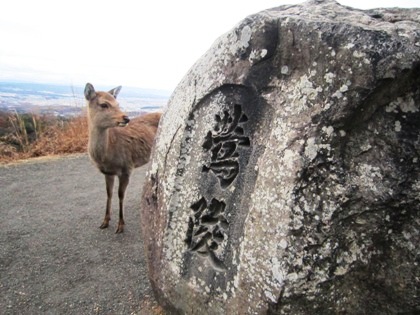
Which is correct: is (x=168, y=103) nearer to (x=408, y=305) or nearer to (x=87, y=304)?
(x=87, y=304)

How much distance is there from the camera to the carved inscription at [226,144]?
2893 millimetres

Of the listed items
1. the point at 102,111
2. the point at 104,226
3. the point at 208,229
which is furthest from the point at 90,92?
the point at 208,229

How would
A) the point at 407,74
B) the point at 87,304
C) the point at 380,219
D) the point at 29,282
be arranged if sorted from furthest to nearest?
the point at 29,282 < the point at 87,304 < the point at 380,219 < the point at 407,74

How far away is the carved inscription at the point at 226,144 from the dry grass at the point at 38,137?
757cm

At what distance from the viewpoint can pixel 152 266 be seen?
3439 mm

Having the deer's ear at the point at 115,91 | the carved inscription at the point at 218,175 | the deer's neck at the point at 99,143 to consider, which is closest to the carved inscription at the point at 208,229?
the carved inscription at the point at 218,175

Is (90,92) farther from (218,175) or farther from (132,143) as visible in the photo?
(218,175)

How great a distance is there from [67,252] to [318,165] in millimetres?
3706

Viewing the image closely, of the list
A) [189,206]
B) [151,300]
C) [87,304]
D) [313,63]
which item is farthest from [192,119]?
[87,304]

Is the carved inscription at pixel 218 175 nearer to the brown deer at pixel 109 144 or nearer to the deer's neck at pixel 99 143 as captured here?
the brown deer at pixel 109 144

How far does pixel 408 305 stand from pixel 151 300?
2321mm

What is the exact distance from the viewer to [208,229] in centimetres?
302

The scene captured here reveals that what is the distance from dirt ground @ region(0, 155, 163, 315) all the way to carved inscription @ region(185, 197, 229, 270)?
3.32ft

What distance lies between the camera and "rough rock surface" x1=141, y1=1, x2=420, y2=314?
7.77ft
